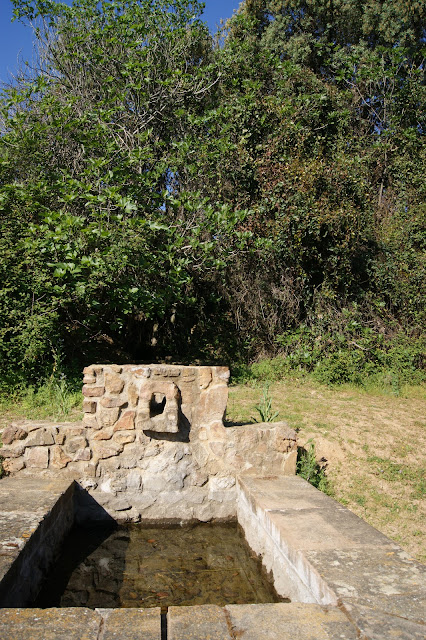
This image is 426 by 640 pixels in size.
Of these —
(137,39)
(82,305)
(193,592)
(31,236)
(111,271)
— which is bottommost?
(193,592)

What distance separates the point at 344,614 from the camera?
2.23 m

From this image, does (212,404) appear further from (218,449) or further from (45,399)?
(45,399)

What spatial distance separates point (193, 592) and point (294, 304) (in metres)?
6.76

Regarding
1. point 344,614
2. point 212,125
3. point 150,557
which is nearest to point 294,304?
point 212,125

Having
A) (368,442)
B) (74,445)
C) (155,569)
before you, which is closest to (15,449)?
(74,445)

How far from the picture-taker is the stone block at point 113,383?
13.5 feet

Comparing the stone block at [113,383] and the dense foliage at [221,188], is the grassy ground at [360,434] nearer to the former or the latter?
the dense foliage at [221,188]

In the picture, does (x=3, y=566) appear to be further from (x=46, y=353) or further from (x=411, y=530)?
(x=46, y=353)

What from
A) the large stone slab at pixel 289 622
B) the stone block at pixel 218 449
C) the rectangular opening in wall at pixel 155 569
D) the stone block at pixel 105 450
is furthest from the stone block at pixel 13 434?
the large stone slab at pixel 289 622

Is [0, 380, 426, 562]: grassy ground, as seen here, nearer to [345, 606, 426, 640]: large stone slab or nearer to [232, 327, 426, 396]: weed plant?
[232, 327, 426, 396]: weed plant

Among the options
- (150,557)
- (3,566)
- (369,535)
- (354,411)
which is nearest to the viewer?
(3,566)

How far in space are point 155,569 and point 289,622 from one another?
1557 mm

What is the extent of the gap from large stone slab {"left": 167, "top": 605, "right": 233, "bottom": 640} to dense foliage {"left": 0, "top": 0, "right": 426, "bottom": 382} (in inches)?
204

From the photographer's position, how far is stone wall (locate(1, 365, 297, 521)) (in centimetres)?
409
